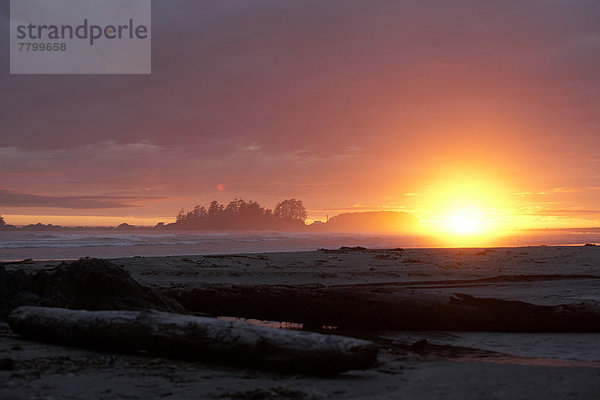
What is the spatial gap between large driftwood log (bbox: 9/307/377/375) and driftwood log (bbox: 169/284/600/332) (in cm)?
222

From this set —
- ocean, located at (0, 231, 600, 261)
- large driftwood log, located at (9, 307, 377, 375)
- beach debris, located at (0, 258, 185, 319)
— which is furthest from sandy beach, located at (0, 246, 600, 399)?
ocean, located at (0, 231, 600, 261)

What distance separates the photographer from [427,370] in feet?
14.9

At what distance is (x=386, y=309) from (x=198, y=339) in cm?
286

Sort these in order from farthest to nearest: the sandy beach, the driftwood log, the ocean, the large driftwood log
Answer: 1. the ocean
2. the driftwood log
3. the large driftwood log
4. the sandy beach

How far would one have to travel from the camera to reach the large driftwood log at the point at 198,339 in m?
4.25

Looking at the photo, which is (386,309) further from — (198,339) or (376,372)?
(198,339)

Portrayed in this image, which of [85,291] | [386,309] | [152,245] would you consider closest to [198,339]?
[85,291]

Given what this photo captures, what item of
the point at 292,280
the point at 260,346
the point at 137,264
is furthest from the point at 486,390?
the point at 137,264

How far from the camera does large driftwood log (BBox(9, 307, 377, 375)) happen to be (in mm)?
4246

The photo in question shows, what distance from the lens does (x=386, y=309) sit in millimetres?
6742

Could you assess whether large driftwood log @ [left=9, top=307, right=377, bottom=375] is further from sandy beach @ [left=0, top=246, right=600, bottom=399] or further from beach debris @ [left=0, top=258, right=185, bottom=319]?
beach debris @ [left=0, top=258, right=185, bottom=319]

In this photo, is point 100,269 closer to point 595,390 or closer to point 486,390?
point 486,390

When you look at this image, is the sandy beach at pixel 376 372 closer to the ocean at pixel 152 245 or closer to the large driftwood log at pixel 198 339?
the large driftwood log at pixel 198 339

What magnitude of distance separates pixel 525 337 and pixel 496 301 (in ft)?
1.95
